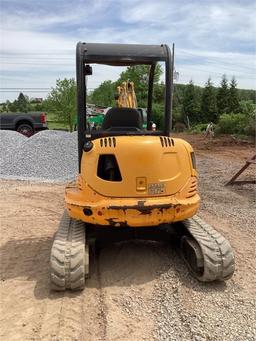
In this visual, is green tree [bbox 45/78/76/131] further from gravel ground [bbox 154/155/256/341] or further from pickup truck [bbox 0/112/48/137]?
gravel ground [bbox 154/155/256/341]

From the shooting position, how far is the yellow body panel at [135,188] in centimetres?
434

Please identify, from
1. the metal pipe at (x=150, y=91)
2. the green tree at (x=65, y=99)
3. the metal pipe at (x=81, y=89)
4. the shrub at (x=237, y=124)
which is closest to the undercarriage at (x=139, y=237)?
the metal pipe at (x=81, y=89)

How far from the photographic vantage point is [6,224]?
6535 millimetres

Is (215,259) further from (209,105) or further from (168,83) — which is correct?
(209,105)

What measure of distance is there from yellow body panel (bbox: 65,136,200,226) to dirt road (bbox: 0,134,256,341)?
0.64 metres

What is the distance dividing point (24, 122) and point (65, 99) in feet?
25.3

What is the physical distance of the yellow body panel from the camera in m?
4.34

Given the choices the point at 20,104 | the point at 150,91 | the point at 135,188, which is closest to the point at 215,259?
the point at 135,188

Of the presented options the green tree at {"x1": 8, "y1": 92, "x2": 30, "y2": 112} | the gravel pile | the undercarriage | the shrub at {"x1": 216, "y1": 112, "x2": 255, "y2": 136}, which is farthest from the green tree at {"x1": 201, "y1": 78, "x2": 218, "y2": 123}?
the undercarriage

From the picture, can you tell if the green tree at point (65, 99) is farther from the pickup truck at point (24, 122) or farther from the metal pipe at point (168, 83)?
the metal pipe at point (168, 83)

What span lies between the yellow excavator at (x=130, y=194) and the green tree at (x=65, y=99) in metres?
21.5

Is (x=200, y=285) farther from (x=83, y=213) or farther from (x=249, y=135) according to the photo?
(x=249, y=135)

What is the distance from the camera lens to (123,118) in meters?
5.41

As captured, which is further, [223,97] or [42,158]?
[223,97]
